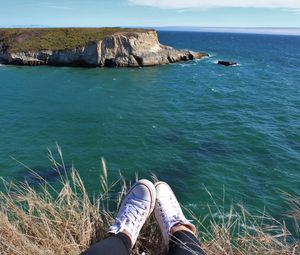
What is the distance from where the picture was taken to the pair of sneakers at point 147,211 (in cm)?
430

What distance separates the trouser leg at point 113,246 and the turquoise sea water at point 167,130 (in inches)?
135

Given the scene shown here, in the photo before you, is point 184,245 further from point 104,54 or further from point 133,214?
point 104,54

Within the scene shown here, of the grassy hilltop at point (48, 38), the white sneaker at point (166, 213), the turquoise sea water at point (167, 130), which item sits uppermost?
the grassy hilltop at point (48, 38)

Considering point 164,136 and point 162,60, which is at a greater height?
point 162,60

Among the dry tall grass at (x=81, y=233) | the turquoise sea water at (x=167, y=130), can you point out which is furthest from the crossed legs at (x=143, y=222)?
the turquoise sea water at (x=167, y=130)

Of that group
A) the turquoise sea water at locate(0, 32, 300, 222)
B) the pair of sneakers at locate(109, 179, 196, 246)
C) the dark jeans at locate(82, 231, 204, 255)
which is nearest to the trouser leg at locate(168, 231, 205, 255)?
the dark jeans at locate(82, 231, 204, 255)

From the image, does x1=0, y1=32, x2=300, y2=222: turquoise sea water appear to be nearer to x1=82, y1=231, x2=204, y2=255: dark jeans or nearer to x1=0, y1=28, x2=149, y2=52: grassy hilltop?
x1=82, y1=231, x2=204, y2=255: dark jeans

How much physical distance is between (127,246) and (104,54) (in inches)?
2327

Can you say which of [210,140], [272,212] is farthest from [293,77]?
[272,212]

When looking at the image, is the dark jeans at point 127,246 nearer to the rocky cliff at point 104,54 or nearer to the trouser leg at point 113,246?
the trouser leg at point 113,246

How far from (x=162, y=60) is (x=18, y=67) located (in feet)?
88.5

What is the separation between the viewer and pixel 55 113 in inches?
→ 1261

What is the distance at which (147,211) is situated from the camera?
477cm

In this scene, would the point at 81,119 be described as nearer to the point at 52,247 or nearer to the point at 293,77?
the point at 52,247
